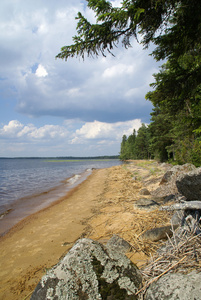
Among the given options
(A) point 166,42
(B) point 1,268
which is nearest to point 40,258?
(B) point 1,268

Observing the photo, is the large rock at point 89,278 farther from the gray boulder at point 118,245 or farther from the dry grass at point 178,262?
the gray boulder at point 118,245

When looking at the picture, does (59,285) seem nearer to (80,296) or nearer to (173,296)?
(80,296)

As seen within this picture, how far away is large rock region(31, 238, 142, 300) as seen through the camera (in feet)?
5.76

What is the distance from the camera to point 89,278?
188 centimetres

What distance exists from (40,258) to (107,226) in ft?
7.53

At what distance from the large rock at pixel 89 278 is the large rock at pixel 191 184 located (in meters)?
3.06

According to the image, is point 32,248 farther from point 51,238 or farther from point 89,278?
point 89,278

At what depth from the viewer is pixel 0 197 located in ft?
42.5

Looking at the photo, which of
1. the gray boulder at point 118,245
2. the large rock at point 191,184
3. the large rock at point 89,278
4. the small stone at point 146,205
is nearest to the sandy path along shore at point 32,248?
the gray boulder at point 118,245

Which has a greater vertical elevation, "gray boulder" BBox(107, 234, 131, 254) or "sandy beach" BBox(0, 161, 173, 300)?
"gray boulder" BBox(107, 234, 131, 254)

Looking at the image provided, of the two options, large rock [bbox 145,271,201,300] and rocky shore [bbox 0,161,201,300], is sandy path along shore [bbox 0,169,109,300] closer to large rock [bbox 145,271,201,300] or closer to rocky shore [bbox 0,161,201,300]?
rocky shore [bbox 0,161,201,300]

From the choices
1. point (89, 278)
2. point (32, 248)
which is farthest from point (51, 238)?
point (89, 278)

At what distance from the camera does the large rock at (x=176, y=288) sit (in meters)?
1.48

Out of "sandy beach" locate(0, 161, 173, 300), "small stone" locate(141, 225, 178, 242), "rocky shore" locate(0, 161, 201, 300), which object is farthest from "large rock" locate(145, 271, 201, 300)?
"small stone" locate(141, 225, 178, 242)
